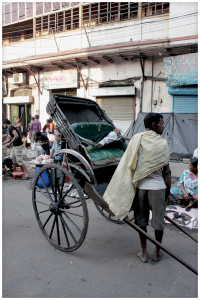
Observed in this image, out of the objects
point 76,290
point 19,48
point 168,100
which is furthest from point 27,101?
point 76,290

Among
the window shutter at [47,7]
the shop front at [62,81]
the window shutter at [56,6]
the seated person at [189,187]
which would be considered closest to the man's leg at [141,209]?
the seated person at [189,187]

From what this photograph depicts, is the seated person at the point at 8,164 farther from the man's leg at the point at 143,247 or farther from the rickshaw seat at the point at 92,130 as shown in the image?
the man's leg at the point at 143,247

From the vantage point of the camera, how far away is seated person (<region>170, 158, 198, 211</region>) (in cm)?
423

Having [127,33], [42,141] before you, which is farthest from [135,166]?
[127,33]

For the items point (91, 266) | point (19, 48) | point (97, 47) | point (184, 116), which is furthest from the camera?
point (19, 48)

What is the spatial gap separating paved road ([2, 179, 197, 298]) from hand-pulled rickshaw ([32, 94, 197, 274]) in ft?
0.63

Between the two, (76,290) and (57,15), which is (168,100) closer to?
(57,15)

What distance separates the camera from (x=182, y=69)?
30.7 ft

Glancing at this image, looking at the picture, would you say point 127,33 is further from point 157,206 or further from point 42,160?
point 157,206

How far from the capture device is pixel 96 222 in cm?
383

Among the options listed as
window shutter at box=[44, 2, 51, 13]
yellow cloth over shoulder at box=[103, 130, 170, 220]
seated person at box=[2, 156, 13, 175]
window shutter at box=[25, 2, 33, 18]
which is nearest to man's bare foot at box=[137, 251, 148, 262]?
yellow cloth over shoulder at box=[103, 130, 170, 220]

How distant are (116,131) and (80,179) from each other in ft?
3.54

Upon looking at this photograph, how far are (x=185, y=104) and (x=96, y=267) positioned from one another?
28.5ft

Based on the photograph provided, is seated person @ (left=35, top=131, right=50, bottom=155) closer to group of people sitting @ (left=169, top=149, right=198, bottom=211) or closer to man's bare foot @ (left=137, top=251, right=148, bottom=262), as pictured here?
group of people sitting @ (left=169, top=149, right=198, bottom=211)
